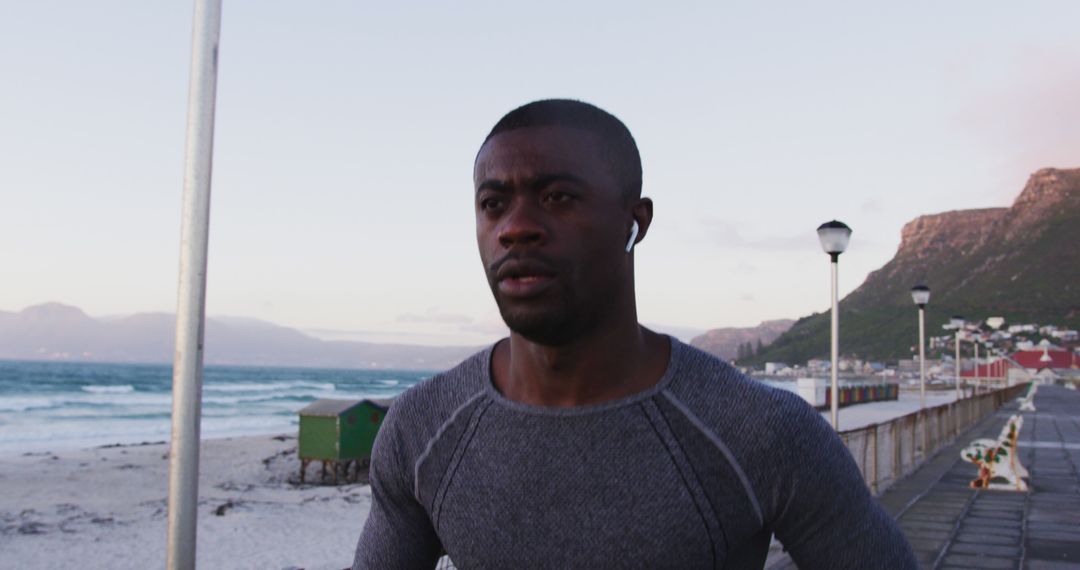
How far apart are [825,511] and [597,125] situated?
0.63 m

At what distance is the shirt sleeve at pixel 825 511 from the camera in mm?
1174

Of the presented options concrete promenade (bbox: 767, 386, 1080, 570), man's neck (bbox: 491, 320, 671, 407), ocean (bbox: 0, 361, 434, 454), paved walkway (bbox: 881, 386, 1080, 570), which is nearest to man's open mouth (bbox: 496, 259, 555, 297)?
man's neck (bbox: 491, 320, 671, 407)

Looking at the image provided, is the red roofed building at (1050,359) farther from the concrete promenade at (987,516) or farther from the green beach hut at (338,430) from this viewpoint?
the green beach hut at (338,430)

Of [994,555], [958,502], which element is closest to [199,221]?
[994,555]

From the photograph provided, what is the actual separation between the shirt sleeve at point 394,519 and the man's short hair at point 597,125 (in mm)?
529

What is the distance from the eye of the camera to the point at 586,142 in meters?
1.25

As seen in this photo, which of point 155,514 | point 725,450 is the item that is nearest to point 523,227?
point 725,450

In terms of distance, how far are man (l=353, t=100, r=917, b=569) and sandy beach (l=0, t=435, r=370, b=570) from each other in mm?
9765

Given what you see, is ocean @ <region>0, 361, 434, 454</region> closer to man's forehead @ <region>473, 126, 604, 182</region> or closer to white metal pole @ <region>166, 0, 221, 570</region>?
white metal pole @ <region>166, 0, 221, 570</region>

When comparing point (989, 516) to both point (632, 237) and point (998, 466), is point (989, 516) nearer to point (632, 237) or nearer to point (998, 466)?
point (998, 466)

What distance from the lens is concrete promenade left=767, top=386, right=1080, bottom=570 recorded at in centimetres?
752

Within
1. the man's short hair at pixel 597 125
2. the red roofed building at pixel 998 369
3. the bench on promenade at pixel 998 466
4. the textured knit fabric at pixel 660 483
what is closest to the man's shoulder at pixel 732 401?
the textured knit fabric at pixel 660 483

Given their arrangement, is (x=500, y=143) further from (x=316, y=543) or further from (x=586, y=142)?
(x=316, y=543)

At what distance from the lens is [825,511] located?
46.6 inches
